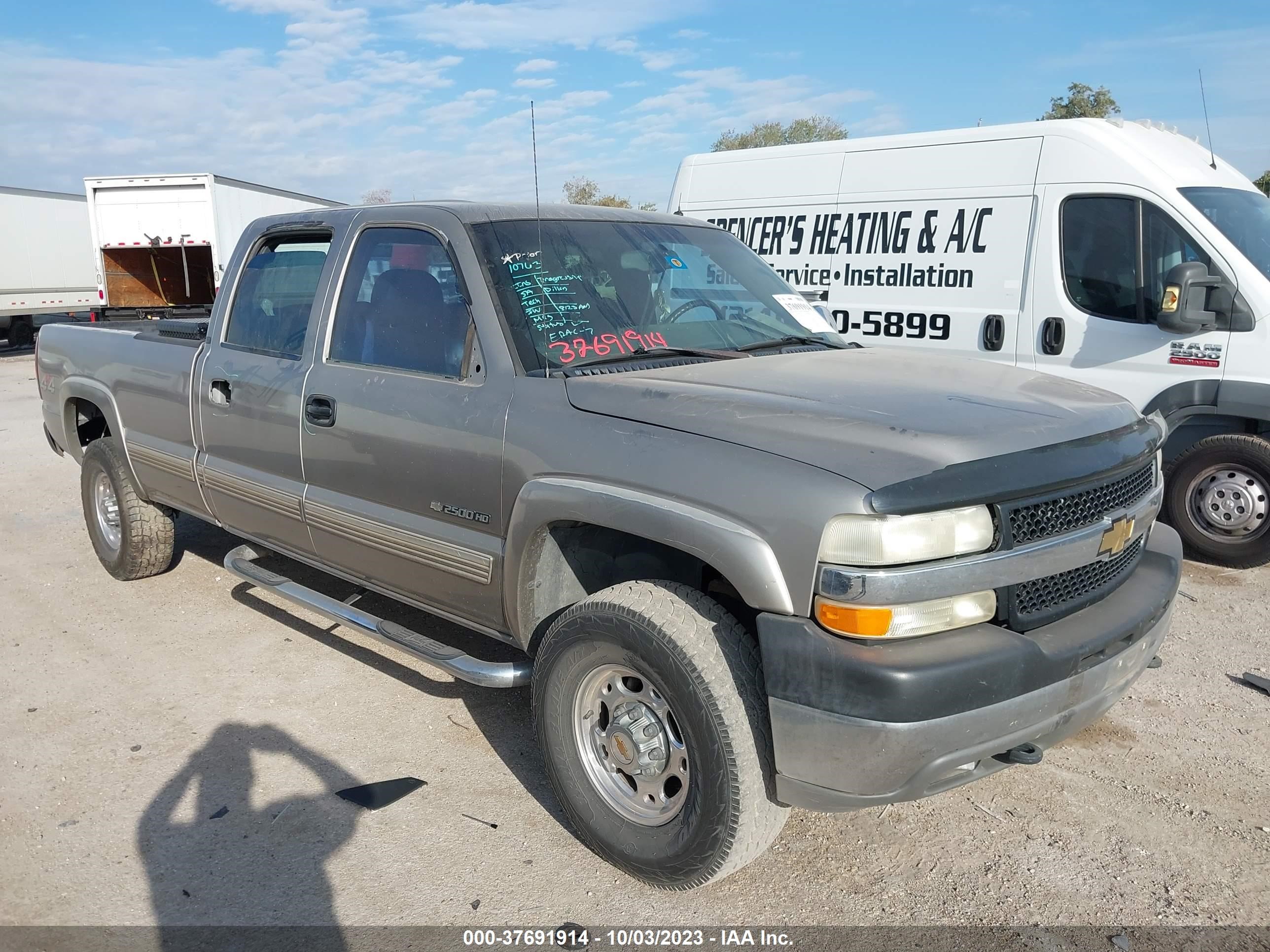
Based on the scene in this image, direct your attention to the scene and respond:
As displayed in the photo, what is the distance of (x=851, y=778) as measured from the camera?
2.40 m

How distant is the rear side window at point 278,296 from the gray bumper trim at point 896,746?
2607 millimetres

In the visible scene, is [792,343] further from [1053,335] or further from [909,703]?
[1053,335]

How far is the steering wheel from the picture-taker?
3621mm

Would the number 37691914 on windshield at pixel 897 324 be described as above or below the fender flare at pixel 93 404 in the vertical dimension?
above

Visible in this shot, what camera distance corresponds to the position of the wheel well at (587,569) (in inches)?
118

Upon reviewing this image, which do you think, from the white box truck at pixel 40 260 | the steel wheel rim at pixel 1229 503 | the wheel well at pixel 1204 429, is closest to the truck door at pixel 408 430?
the wheel well at pixel 1204 429

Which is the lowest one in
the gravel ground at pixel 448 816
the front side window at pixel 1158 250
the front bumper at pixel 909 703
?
the gravel ground at pixel 448 816

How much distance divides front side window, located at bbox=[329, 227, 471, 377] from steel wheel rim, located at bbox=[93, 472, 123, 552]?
2.67 metres

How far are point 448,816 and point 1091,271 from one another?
4.93 metres

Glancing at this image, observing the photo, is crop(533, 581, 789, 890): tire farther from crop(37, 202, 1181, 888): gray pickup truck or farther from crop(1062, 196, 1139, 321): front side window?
crop(1062, 196, 1139, 321): front side window

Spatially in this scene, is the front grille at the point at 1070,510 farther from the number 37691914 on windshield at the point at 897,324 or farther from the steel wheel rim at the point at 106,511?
the steel wheel rim at the point at 106,511

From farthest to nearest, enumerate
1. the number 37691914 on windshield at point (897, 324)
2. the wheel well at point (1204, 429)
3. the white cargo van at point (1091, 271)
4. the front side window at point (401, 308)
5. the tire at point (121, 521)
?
the number 37691914 on windshield at point (897, 324)
the wheel well at point (1204, 429)
the white cargo van at point (1091, 271)
the tire at point (121, 521)
the front side window at point (401, 308)

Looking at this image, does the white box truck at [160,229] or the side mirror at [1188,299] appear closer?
the side mirror at [1188,299]

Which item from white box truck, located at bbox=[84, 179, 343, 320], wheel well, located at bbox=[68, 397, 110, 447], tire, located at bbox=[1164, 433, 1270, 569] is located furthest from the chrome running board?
white box truck, located at bbox=[84, 179, 343, 320]
